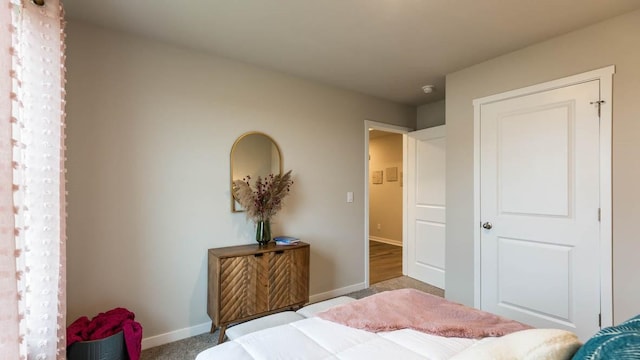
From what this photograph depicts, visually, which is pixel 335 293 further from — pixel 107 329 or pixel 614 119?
pixel 614 119

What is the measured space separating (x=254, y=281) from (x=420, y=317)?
1.46 m

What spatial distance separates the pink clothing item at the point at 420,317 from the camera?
137 cm

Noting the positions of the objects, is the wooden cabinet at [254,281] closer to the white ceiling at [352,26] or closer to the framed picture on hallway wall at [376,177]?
the white ceiling at [352,26]

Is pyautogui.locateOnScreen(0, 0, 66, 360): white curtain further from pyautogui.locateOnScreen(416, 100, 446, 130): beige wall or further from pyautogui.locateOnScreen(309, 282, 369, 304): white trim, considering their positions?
pyautogui.locateOnScreen(416, 100, 446, 130): beige wall

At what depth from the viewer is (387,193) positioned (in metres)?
6.80

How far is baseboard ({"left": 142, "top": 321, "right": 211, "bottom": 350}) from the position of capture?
94.9 inches

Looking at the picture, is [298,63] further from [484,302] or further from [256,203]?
[484,302]

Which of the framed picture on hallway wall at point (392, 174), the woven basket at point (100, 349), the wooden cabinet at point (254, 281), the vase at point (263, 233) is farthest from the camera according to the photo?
the framed picture on hallway wall at point (392, 174)

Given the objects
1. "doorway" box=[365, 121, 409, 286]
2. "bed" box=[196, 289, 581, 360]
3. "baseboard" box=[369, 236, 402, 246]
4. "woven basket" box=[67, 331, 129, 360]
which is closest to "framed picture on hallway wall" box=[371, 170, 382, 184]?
"doorway" box=[365, 121, 409, 286]

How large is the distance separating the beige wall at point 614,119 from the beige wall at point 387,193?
11.2 feet

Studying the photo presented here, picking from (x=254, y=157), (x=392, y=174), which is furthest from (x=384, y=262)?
(x=254, y=157)

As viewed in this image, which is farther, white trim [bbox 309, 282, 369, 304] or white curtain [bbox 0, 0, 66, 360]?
white trim [bbox 309, 282, 369, 304]

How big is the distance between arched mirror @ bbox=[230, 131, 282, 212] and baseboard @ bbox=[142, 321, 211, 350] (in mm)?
1051

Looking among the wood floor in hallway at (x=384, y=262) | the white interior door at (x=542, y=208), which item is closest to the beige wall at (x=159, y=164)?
the wood floor in hallway at (x=384, y=262)
